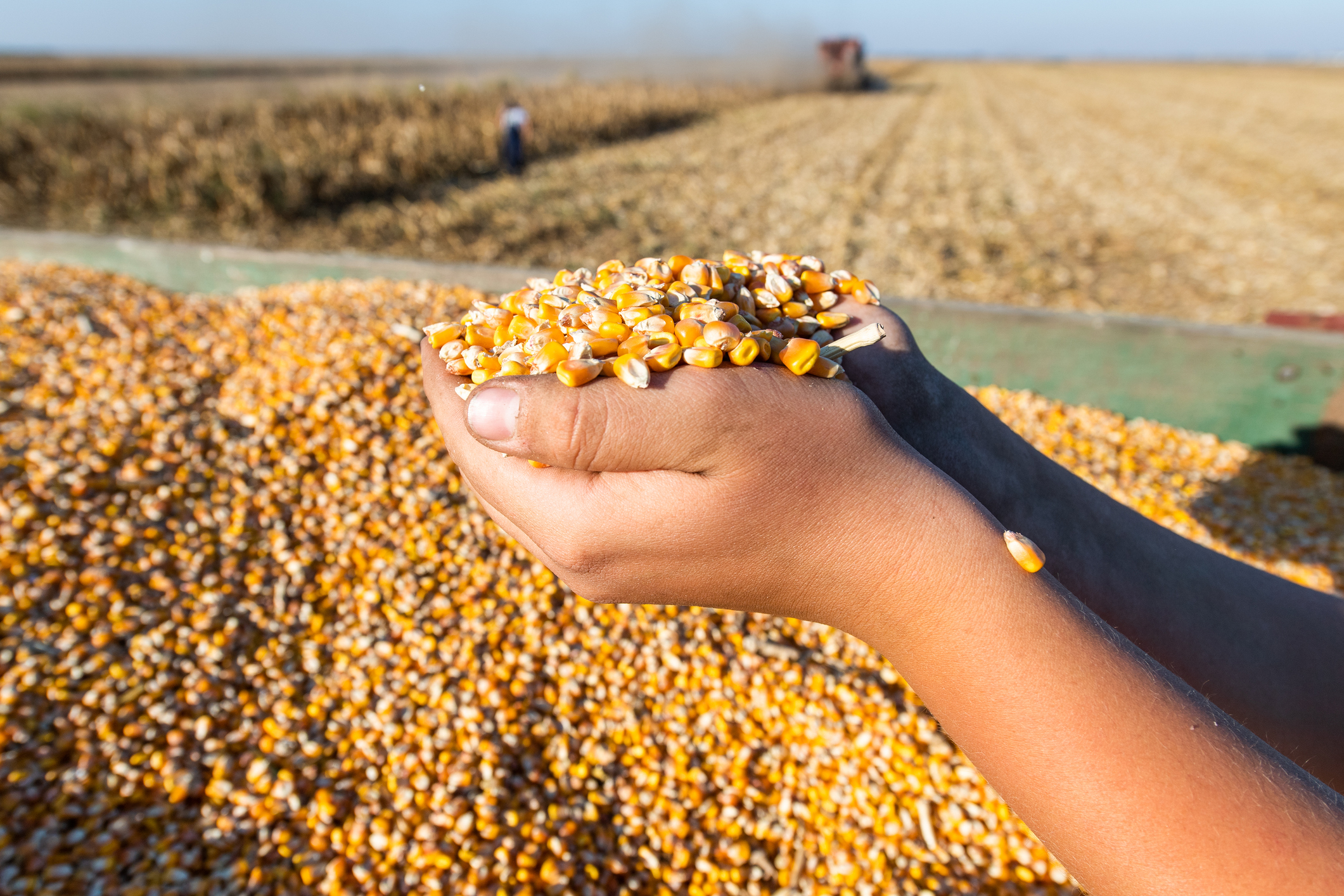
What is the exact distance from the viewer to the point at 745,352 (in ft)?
4.14

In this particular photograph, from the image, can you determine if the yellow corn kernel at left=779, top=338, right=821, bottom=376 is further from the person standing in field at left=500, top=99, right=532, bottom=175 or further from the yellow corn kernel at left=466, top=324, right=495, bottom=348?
the person standing in field at left=500, top=99, right=532, bottom=175

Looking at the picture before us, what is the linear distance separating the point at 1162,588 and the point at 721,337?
1297mm

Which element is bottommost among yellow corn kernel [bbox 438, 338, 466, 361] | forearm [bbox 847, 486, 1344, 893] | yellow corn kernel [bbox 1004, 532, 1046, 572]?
forearm [bbox 847, 486, 1344, 893]

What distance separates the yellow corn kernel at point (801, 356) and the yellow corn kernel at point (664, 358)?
0.20 m

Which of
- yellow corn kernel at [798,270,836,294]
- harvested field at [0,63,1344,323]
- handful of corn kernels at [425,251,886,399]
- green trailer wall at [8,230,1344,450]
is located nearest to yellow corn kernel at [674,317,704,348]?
handful of corn kernels at [425,251,886,399]

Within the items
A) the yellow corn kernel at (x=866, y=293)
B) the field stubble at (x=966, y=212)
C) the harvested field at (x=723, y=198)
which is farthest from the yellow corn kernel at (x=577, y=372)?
the harvested field at (x=723, y=198)

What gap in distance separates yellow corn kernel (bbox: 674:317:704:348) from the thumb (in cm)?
15

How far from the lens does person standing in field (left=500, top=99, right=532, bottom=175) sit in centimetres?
1147

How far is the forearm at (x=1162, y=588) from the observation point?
5.32 feet

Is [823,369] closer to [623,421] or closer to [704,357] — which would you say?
[704,357]

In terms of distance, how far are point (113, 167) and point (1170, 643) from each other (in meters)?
11.5

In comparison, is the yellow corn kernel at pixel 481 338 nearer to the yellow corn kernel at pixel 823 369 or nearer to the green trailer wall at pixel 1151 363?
the yellow corn kernel at pixel 823 369

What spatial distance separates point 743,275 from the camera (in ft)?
5.85

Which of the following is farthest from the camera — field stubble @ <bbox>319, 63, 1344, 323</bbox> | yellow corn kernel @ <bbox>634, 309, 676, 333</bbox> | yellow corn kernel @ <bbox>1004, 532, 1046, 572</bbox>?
field stubble @ <bbox>319, 63, 1344, 323</bbox>
